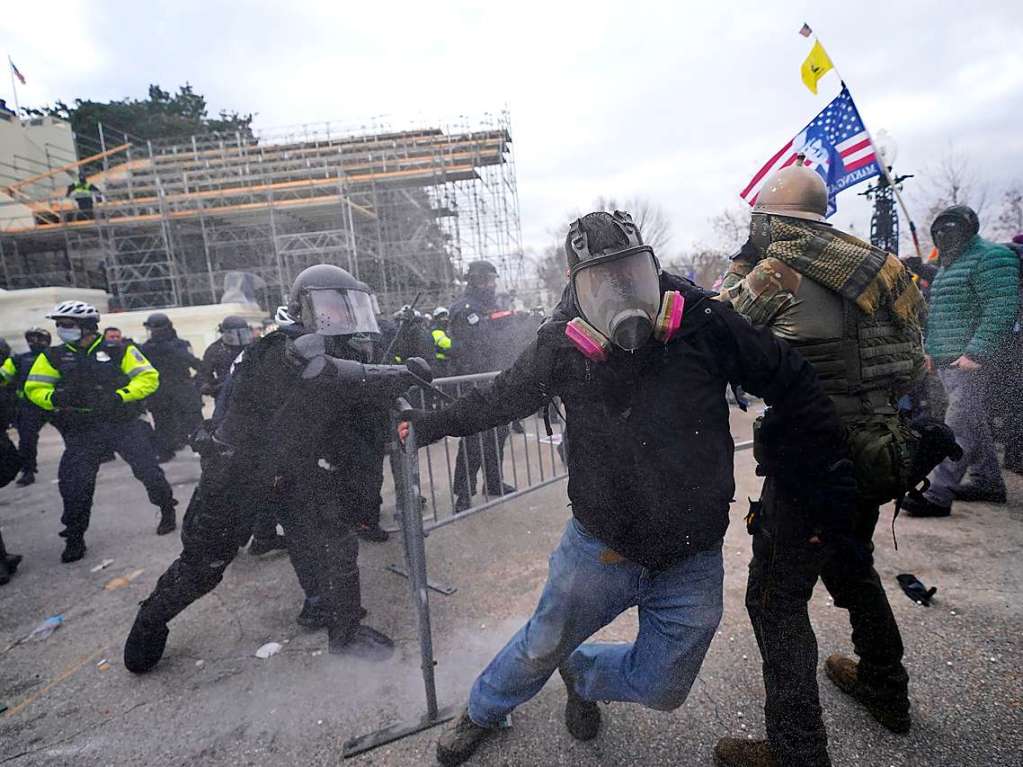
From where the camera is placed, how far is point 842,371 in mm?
1823

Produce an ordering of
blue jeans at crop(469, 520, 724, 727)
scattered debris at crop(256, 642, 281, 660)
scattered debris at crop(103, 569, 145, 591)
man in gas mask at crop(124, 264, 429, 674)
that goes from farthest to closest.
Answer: scattered debris at crop(103, 569, 145, 591) < scattered debris at crop(256, 642, 281, 660) < man in gas mask at crop(124, 264, 429, 674) < blue jeans at crop(469, 520, 724, 727)

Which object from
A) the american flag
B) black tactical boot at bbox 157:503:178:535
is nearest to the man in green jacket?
the american flag

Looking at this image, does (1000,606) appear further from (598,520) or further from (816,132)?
(816,132)

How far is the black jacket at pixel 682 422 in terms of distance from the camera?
157 cm

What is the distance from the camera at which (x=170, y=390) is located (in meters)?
7.25

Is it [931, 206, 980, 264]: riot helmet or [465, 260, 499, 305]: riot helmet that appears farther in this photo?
[465, 260, 499, 305]: riot helmet

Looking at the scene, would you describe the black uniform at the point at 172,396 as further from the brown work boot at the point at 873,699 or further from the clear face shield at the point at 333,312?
the brown work boot at the point at 873,699

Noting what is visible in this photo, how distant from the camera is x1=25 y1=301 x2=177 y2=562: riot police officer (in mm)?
4352

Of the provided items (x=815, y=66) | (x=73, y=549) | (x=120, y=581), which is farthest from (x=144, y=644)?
(x=815, y=66)

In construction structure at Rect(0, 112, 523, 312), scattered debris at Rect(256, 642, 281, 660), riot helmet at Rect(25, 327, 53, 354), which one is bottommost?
scattered debris at Rect(256, 642, 281, 660)

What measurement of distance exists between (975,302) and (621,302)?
3634 mm

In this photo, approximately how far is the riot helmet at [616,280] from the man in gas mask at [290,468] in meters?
1.13

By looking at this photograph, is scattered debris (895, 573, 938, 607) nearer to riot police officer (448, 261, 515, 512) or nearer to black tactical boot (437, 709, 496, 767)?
black tactical boot (437, 709, 496, 767)

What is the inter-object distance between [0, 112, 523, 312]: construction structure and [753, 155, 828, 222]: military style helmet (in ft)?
56.7
